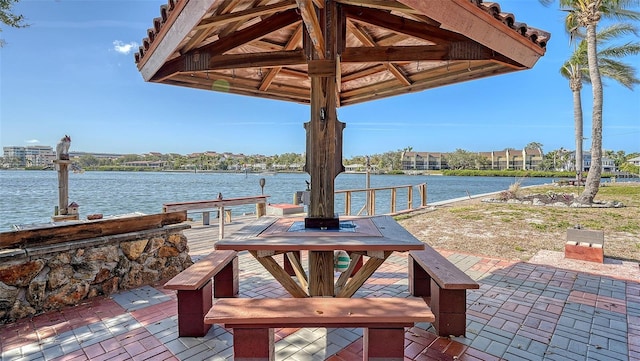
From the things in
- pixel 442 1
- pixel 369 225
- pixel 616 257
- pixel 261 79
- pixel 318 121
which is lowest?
pixel 616 257

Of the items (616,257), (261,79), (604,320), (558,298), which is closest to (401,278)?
(558,298)

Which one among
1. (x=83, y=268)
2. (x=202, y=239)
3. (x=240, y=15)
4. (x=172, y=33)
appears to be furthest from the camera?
(x=202, y=239)

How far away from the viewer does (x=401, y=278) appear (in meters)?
3.47

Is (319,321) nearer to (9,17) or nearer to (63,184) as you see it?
(9,17)

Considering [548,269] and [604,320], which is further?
[548,269]

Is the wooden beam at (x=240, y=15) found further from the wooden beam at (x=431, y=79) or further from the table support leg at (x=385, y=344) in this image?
the table support leg at (x=385, y=344)

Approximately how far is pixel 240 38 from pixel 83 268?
2.68 m

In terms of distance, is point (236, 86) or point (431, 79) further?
point (236, 86)

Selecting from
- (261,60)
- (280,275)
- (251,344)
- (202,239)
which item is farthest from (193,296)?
(202,239)

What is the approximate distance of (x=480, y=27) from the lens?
187cm

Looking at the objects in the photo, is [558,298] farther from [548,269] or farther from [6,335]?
[6,335]

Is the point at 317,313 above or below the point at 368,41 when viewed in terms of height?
below

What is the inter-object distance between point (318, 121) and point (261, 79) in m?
1.94

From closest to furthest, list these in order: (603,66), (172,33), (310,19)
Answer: (310,19), (172,33), (603,66)
